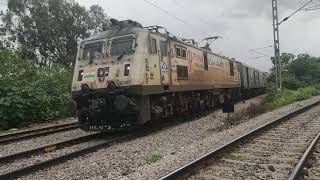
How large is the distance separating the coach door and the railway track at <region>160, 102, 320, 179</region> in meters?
3.60

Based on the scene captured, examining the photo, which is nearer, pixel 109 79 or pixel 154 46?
pixel 109 79

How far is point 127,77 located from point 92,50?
6.40 ft

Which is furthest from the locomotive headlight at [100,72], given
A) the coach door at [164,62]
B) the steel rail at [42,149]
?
the coach door at [164,62]

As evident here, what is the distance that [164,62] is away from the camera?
15.4 meters

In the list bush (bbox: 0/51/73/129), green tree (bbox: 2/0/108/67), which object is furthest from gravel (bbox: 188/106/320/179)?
green tree (bbox: 2/0/108/67)

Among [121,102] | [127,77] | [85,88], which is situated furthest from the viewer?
[85,88]

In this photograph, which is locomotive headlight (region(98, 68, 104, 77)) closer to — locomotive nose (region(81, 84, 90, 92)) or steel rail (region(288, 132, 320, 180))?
locomotive nose (region(81, 84, 90, 92))

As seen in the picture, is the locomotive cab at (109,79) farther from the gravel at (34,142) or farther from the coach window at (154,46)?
the gravel at (34,142)

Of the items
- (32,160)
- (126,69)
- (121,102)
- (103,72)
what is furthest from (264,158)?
(103,72)

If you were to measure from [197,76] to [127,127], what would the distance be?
6346mm

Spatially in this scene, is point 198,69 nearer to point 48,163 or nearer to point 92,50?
point 92,50

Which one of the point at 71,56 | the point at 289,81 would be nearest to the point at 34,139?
the point at 71,56

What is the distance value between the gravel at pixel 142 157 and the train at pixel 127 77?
109 cm

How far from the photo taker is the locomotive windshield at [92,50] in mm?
14688
